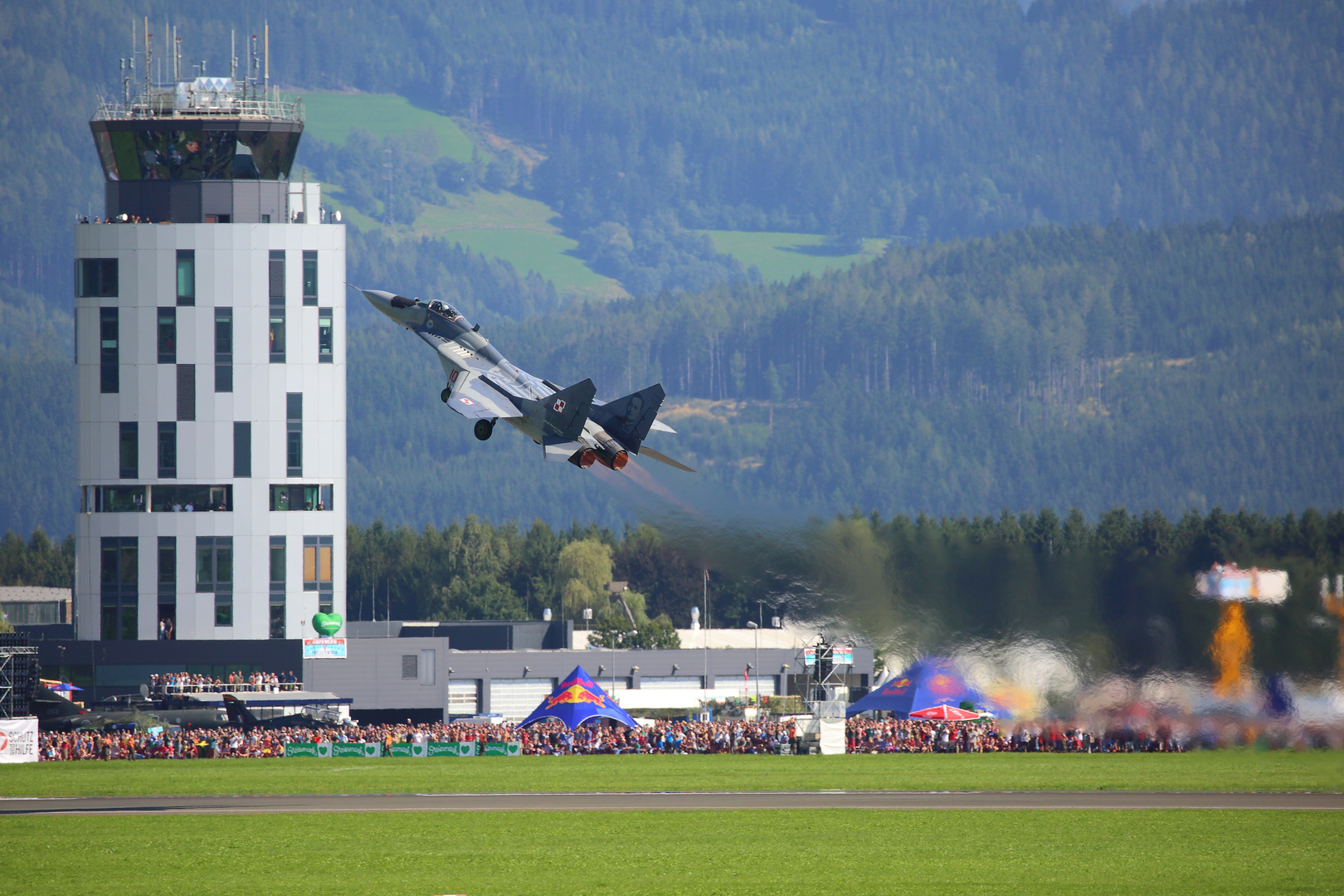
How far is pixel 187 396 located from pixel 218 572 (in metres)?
15.0

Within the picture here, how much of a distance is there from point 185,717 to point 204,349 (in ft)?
119

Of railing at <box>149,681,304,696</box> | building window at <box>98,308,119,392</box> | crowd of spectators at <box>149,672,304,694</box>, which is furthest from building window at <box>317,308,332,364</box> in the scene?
railing at <box>149,681,304,696</box>

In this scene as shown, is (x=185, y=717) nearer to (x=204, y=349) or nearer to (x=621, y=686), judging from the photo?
(x=204, y=349)

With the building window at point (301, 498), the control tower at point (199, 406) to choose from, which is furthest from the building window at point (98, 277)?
the building window at point (301, 498)

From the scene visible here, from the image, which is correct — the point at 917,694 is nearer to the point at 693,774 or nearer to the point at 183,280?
the point at 693,774

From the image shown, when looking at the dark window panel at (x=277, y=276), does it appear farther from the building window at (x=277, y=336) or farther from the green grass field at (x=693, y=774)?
the green grass field at (x=693, y=774)

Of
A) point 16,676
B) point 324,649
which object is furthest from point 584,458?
point 324,649

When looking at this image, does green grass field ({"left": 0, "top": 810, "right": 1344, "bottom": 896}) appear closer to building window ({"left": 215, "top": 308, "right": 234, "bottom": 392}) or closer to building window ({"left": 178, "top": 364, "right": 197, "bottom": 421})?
building window ({"left": 215, "top": 308, "right": 234, "bottom": 392})

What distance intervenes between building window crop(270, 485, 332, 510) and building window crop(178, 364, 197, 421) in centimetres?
922

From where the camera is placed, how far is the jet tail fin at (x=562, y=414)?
50.7m

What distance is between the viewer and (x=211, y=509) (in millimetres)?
139750

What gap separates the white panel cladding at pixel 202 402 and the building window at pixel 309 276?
53 centimetres

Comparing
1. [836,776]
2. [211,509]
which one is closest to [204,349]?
[211,509]

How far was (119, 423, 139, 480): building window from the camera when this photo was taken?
5487 inches
